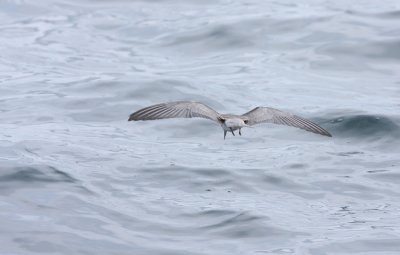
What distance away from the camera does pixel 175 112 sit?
10.2 m

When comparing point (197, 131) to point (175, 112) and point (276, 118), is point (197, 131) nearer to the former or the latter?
point (276, 118)

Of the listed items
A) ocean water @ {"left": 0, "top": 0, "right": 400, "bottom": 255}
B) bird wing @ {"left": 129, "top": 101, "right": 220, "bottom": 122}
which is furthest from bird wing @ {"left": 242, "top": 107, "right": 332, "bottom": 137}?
ocean water @ {"left": 0, "top": 0, "right": 400, "bottom": 255}

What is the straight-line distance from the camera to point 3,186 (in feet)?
36.5

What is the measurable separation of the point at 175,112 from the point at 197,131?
3.73m

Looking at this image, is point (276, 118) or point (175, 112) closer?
point (175, 112)

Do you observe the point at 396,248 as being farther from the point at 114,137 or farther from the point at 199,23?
the point at 199,23

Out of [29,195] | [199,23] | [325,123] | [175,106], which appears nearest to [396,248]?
[175,106]

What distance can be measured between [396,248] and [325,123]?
440 cm

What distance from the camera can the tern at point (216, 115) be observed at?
10.0m

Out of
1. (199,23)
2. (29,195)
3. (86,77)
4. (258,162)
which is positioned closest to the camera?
(29,195)

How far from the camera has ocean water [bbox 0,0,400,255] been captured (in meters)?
10.2

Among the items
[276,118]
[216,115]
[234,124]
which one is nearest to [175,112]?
[216,115]

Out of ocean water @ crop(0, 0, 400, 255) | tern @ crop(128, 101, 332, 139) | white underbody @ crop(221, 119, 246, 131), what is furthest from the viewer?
ocean water @ crop(0, 0, 400, 255)

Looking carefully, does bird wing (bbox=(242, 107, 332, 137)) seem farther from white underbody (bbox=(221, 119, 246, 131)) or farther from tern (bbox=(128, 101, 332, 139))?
white underbody (bbox=(221, 119, 246, 131))
